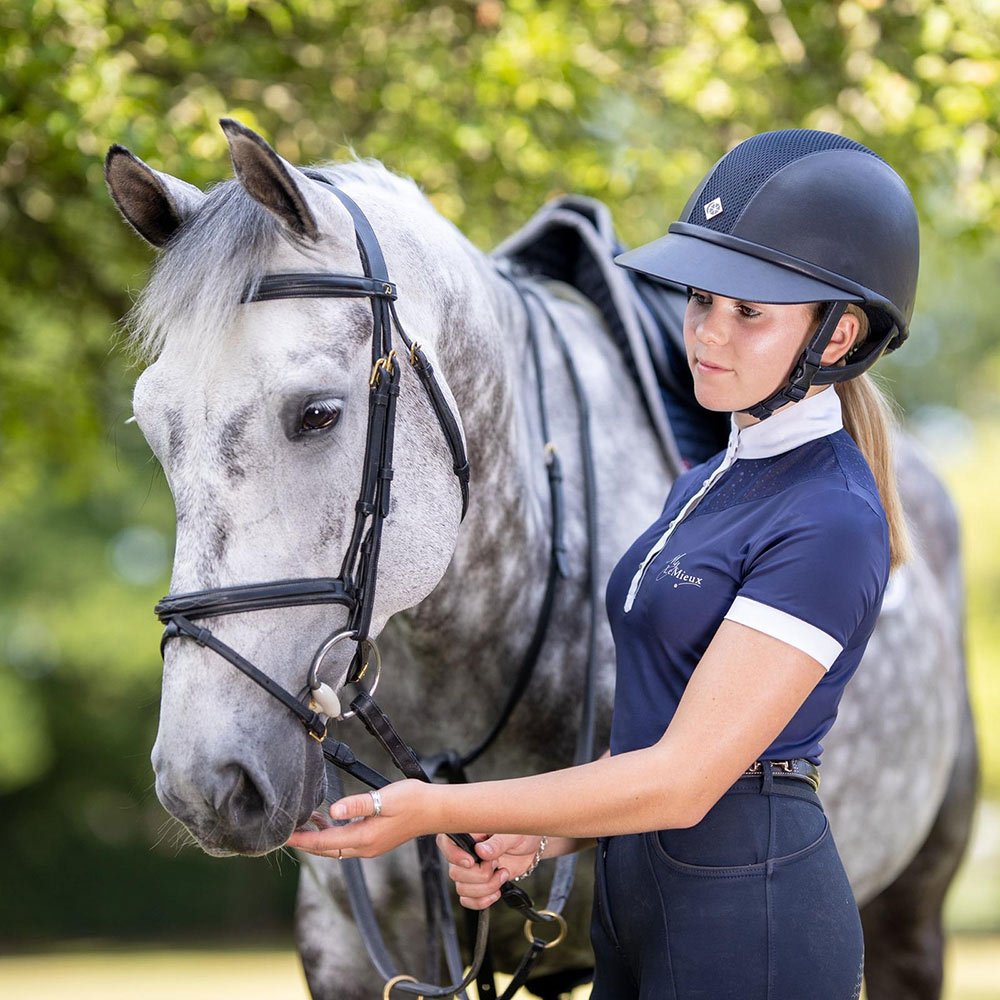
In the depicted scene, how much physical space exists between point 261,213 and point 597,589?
109 centimetres

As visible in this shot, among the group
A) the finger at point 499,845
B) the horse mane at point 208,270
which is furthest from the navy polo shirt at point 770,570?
the horse mane at point 208,270

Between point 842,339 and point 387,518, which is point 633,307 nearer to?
point 842,339

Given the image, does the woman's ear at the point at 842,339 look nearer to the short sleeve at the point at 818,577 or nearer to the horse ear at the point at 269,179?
the short sleeve at the point at 818,577

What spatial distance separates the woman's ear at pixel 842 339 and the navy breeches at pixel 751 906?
628 mm

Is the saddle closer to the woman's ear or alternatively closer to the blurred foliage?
the woman's ear

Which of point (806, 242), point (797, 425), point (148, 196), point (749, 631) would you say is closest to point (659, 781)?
point (749, 631)

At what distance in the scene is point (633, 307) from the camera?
3170 mm

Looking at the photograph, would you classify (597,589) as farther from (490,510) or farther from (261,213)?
(261,213)

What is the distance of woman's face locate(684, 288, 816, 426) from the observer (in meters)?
1.90

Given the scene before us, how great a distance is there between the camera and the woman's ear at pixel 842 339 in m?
1.95

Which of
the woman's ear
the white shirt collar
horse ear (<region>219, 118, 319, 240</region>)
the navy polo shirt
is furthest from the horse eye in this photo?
the woman's ear

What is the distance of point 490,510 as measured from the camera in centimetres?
253

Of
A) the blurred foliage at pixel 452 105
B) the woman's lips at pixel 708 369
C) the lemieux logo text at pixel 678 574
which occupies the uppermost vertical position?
the blurred foliage at pixel 452 105

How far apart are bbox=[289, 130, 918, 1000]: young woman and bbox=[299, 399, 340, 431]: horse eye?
517mm
